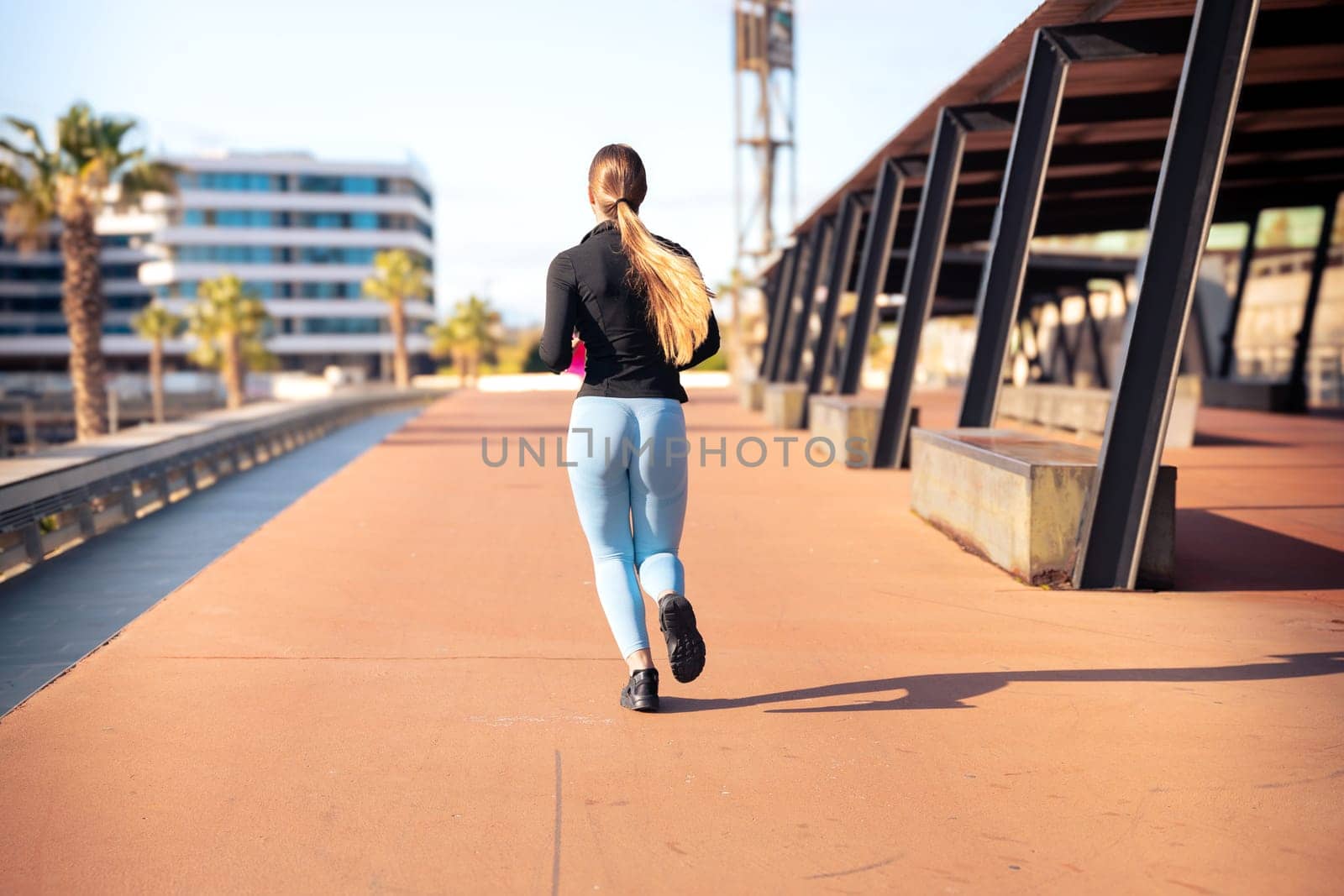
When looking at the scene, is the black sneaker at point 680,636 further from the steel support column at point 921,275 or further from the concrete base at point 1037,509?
the steel support column at point 921,275

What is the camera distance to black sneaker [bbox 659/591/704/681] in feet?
15.6

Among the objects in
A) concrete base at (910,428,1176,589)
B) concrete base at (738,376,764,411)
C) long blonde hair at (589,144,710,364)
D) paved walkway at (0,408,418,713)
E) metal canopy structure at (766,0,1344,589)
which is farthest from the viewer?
concrete base at (738,376,764,411)

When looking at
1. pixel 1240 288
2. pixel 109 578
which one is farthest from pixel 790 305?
pixel 109 578

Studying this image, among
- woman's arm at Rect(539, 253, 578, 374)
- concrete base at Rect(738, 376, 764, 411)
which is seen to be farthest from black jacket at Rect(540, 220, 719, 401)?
concrete base at Rect(738, 376, 764, 411)

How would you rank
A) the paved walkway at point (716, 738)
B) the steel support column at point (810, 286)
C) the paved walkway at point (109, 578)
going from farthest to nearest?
1. the steel support column at point (810, 286)
2. the paved walkway at point (109, 578)
3. the paved walkway at point (716, 738)

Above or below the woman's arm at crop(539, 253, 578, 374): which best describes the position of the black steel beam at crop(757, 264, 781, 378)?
above

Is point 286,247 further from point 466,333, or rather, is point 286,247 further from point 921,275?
point 921,275

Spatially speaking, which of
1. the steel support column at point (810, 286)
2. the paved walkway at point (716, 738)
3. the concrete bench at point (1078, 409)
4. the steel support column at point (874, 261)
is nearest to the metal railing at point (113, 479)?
the paved walkway at point (716, 738)

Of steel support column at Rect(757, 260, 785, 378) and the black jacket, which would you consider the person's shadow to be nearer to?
the black jacket

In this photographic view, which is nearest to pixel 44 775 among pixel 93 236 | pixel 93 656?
pixel 93 656

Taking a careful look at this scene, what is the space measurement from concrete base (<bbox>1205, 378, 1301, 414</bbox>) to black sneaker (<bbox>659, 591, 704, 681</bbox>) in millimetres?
22730

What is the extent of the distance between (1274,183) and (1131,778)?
19469 millimetres

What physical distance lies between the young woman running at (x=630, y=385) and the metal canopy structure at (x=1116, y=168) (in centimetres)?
351

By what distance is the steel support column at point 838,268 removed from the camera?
20.0 metres
